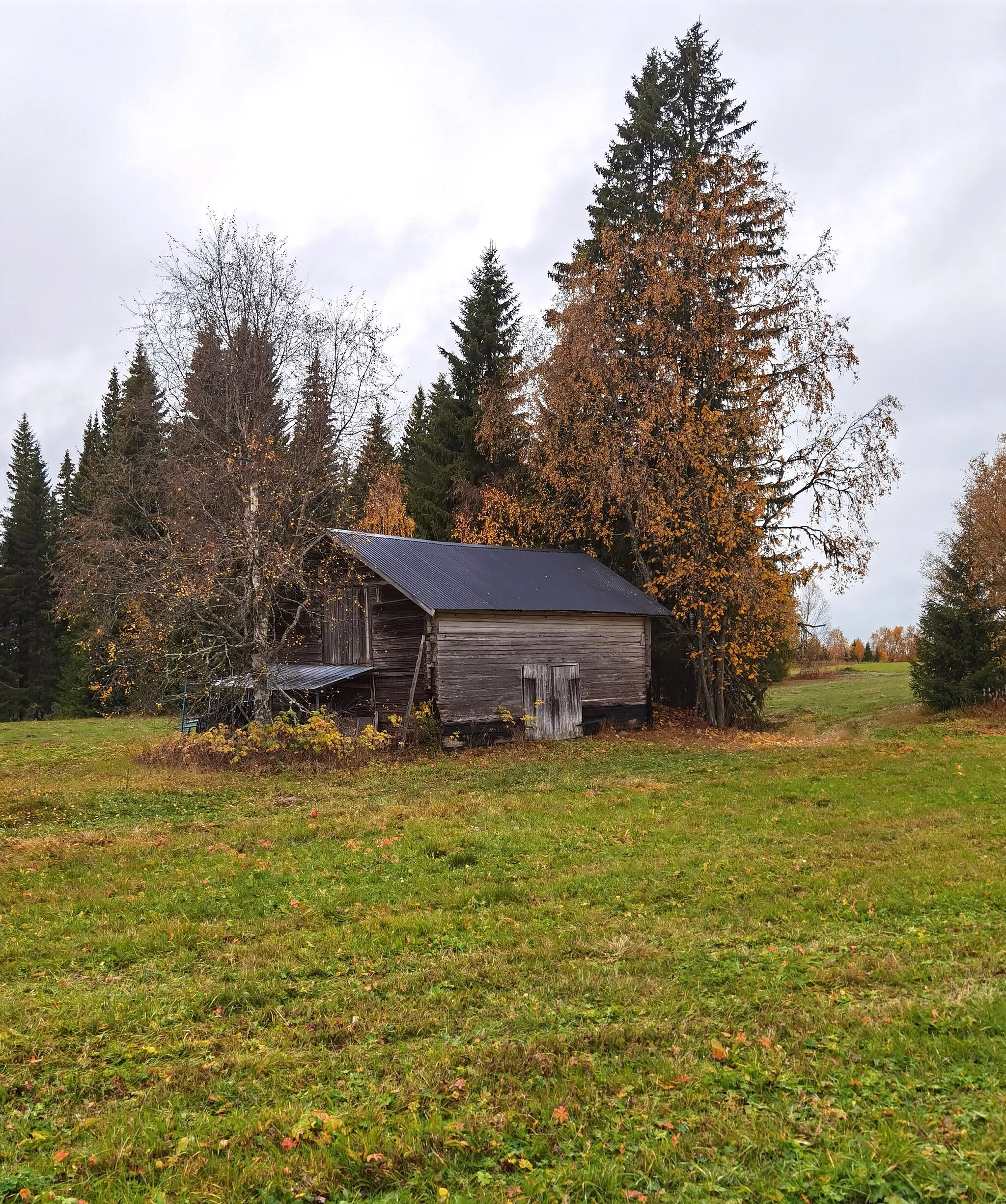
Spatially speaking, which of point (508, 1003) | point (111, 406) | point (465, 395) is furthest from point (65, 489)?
point (508, 1003)

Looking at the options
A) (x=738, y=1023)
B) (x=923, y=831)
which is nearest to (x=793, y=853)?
(x=923, y=831)

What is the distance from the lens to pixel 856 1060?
543cm

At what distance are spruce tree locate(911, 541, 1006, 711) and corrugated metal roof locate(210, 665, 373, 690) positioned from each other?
23160 mm

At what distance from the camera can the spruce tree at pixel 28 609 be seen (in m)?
48.9

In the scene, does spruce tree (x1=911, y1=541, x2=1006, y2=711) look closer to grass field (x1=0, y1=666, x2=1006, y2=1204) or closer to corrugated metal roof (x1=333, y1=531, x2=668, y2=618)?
corrugated metal roof (x1=333, y1=531, x2=668, y2=618)

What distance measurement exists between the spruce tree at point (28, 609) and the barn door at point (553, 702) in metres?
35.7

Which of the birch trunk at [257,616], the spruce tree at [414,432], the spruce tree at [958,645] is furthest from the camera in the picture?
the spruce tree at [414,432]

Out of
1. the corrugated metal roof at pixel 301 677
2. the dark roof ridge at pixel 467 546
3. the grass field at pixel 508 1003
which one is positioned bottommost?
the grass field at pixel 508 1003

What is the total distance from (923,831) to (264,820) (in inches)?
405

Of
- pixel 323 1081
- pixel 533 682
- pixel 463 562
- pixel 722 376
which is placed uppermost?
pixel 722 376

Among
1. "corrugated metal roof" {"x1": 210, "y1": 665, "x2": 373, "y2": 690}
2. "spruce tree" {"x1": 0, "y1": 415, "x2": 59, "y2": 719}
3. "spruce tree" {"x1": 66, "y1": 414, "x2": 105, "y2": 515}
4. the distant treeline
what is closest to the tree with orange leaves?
the distant treeline

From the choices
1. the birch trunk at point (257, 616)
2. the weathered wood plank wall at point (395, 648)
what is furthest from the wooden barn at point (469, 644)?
the birch trunk at point (257, 616)

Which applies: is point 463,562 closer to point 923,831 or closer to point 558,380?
point 558,380

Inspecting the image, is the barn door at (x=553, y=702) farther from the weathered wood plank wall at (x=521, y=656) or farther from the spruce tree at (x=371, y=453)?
the spruce tree at (x=371, y=453)
